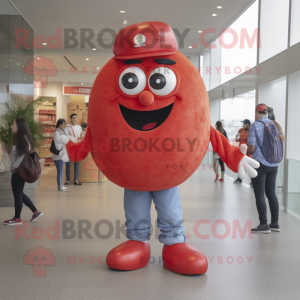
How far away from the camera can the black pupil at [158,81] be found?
238cm

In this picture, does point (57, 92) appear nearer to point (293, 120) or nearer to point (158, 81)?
point (293, 120)

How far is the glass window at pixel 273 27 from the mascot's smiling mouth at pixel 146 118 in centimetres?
444

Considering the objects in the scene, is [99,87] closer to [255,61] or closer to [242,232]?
[242,232]

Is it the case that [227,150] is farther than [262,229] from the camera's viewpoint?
No

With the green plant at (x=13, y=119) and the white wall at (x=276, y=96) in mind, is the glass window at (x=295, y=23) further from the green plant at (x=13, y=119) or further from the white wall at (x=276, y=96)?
the green plant at (x=13, y=119)

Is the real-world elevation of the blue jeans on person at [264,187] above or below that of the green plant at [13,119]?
below

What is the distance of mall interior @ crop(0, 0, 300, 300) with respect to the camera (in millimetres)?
2459

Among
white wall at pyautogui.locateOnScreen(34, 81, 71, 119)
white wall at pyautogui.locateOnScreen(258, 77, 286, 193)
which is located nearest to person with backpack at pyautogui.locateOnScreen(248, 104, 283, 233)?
white wall at pyautogui.locateOnScreen(258, 77, 286, 193)

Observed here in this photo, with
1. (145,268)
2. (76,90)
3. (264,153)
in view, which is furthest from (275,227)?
(76,90)

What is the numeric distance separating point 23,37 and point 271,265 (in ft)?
23.7

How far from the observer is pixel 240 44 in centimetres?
877

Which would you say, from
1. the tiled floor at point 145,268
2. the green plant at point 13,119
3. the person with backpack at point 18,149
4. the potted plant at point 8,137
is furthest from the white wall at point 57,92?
the person with backpack at point 18,149

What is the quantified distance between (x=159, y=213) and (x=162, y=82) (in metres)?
1.10

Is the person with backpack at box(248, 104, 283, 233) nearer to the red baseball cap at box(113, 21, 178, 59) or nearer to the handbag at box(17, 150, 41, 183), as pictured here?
the red baseball cap at box(113, 21, 178, 59)
